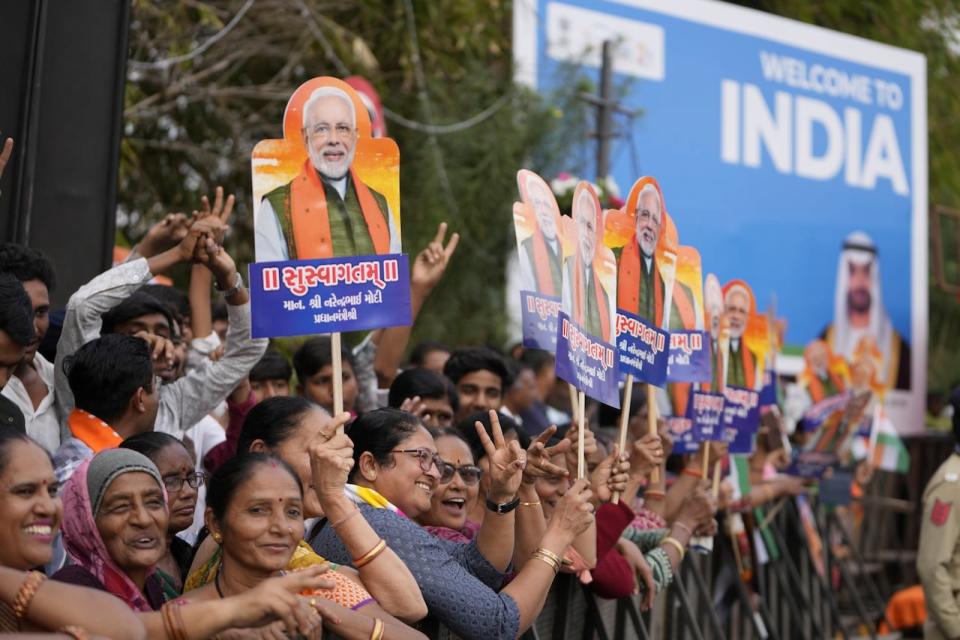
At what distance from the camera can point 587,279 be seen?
4.75 metres

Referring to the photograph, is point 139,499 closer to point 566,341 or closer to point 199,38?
point 566,341

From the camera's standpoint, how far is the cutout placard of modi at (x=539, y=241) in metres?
4.66

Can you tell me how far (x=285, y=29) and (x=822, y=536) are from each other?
5.51 meters

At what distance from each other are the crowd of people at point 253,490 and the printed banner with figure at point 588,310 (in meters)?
0.22

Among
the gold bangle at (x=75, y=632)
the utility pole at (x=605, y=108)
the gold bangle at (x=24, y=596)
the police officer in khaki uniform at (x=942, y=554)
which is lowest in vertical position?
the police officer in khaki uniform at (x=942, y=554)

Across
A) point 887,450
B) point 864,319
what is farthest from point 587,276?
point 864,319

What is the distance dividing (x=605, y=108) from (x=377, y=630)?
26.4 ft

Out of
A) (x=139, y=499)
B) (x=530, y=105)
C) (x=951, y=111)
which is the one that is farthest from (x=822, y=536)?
(x=951, y=111)

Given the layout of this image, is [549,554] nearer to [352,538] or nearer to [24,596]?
[352,538]

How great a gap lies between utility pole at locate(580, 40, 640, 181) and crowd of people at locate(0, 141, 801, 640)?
5000 millimetres

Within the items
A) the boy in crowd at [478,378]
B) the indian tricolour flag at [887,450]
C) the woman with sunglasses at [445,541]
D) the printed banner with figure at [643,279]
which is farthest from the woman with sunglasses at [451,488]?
the indian tricolour flag at [887,450]

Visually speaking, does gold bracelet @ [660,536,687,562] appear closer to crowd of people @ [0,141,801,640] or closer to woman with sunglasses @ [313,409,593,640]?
crowd of people @ [0,141,801,640]

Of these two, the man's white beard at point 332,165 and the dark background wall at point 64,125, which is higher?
the dark background wall at point 64,125

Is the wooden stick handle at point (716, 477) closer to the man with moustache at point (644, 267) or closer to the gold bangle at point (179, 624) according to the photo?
the man with moustache at point (644, 267)
